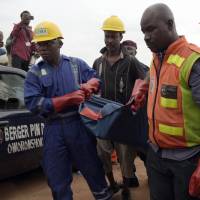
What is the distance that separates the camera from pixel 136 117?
388cm

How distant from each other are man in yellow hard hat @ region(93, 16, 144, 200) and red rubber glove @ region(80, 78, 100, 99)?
62 centimetres

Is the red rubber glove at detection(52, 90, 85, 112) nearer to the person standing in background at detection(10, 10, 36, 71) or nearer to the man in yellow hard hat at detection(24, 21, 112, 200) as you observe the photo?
the man in yellow hard hat at detection(24, 21, 112, 200)

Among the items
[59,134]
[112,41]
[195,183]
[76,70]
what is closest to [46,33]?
[76,70]

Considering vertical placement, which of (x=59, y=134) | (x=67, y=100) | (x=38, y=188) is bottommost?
(x=38, y=188)

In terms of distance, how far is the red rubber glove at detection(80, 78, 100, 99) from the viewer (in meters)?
4.09

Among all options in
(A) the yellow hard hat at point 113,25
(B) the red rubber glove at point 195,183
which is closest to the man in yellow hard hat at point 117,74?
(A) the yellow hard hat at point 113,25

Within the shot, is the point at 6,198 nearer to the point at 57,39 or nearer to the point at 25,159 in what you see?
the point at 25,159

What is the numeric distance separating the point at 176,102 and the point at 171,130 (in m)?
0.17

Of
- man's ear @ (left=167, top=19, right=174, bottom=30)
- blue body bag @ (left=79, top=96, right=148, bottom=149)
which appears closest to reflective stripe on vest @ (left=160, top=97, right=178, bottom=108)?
man's ear @ (left=167, top=19, right=174, bottom=30)

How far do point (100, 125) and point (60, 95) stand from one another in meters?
0.50

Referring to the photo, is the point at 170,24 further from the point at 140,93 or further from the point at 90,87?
the point at 90,87

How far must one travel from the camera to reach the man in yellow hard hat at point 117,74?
4840 millimetres

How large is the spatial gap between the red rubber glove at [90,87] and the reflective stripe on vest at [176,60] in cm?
143

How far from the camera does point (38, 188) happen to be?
584cm
